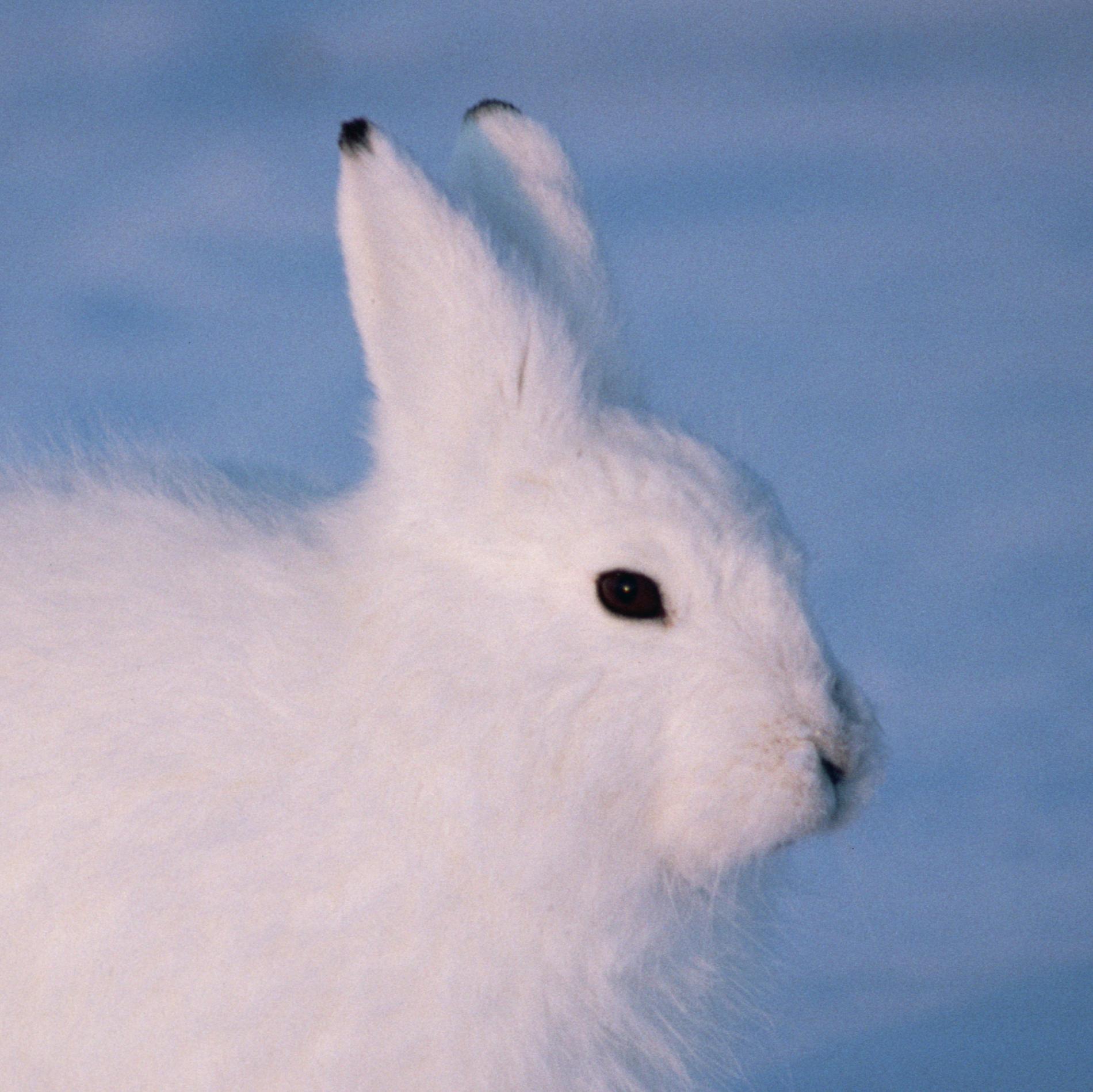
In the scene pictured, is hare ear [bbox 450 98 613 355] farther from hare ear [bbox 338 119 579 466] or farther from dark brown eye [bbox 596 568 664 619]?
dark brown eye [bbox 596 568 664 619]

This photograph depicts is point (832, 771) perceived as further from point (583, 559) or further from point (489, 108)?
point (489, 108)

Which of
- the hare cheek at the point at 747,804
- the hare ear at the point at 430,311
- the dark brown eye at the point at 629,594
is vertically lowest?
the hare cheek at the point at 747,804

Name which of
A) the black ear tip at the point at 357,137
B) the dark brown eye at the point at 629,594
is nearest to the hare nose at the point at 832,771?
the dark brown eye at the point at 629,594

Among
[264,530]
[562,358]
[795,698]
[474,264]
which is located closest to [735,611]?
[795,698]

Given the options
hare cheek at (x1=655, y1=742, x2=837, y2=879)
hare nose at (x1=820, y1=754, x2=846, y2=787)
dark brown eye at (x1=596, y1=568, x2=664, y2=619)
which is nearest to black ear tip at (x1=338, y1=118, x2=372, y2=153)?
dark brown eye at (x1=596, y1=568, x2=664, y2=619)

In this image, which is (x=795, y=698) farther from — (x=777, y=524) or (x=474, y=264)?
(x=474, y=264)

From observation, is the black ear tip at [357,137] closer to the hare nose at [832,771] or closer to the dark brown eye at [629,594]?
the dark brown eye at [629,594]
